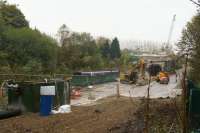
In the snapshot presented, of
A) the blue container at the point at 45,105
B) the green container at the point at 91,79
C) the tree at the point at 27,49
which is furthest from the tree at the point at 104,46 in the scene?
the blue container at the point at 45,105

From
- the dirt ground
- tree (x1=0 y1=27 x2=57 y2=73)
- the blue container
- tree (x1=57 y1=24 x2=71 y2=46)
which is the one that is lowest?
the dirt ground

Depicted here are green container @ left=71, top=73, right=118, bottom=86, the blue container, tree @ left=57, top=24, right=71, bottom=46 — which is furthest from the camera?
tree @ left=57, top=24, right=71, bottom=46

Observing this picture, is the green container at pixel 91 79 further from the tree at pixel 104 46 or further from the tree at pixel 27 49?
the tree at pixel 104 46

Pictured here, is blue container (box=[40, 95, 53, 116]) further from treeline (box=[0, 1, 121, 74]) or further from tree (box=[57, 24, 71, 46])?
tree (box=[57, 24, 71, 46])

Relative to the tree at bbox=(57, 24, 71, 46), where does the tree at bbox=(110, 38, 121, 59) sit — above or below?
below

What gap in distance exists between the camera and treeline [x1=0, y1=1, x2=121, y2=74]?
50562mm

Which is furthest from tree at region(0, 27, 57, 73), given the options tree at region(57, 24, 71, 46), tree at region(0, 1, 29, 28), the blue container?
the blue container

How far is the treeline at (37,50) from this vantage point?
5056 centimetres

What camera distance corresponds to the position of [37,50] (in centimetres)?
5372

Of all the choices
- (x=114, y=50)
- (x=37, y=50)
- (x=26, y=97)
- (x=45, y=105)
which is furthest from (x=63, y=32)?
(x=45, y=105)

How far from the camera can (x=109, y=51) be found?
351 feet

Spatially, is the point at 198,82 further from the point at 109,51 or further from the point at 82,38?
the point at 109,51

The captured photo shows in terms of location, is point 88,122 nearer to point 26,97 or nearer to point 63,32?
point 26,97

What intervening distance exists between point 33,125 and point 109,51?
3620 inches
